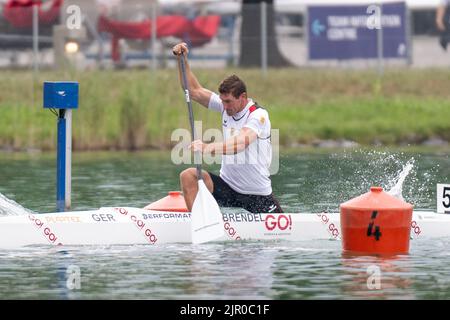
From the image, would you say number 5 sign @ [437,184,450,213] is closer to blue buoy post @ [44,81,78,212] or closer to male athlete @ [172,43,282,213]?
male athlete @ [172,43,282,213]

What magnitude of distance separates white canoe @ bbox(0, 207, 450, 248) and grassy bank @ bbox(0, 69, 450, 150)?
11452mm

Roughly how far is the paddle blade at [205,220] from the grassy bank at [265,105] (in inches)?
467

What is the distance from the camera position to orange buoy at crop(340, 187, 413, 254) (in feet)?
56.4

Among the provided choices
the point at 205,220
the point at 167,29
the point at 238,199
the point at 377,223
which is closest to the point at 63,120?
the point at 238,199

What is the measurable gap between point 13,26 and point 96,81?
860 centimetres

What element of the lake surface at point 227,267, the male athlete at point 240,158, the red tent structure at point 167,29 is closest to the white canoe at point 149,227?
the lake surface at point 227,267

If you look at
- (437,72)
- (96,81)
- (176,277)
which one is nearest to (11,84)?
(96,81)

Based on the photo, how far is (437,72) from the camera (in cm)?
3778

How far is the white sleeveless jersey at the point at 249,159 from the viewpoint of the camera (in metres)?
18.3

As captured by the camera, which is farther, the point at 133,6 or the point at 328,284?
the point at 133,6

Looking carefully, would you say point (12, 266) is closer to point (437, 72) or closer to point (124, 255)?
point (124, 255)

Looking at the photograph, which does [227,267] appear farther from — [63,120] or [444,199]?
[63,120]
